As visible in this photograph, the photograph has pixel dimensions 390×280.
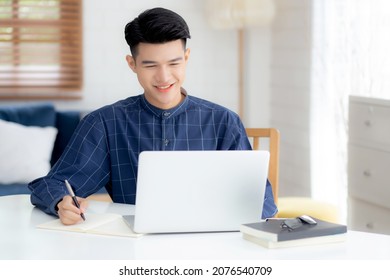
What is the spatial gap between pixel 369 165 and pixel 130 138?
147cm

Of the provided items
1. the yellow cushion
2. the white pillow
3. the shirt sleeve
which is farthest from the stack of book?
the white pillow

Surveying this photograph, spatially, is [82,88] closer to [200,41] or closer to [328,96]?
[200,41]

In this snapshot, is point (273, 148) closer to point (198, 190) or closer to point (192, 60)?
point (198, 190)

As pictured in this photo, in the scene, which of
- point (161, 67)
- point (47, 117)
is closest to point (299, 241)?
point (161, 67)

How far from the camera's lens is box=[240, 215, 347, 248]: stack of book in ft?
5.78

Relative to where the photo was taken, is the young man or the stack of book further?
the young man

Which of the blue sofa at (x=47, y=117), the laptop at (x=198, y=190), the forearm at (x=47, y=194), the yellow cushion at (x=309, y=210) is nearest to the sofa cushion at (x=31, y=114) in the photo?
the blue sofa at (x=47, y=117)

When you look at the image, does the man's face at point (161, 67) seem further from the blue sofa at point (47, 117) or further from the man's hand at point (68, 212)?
the blue sofa at point (47, 117)

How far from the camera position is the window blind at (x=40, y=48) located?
4961mm

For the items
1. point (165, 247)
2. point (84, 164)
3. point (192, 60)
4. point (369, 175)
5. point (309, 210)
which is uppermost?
point (192, 60)

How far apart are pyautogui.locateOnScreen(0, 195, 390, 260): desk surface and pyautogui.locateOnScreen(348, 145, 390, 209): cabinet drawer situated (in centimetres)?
153

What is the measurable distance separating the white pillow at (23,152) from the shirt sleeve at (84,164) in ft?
6.72

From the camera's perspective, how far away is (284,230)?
5.87 feet

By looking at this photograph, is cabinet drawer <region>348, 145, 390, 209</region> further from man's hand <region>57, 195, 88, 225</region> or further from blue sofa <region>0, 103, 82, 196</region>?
blue sofa <region>0, 103, 82, 196</region>
